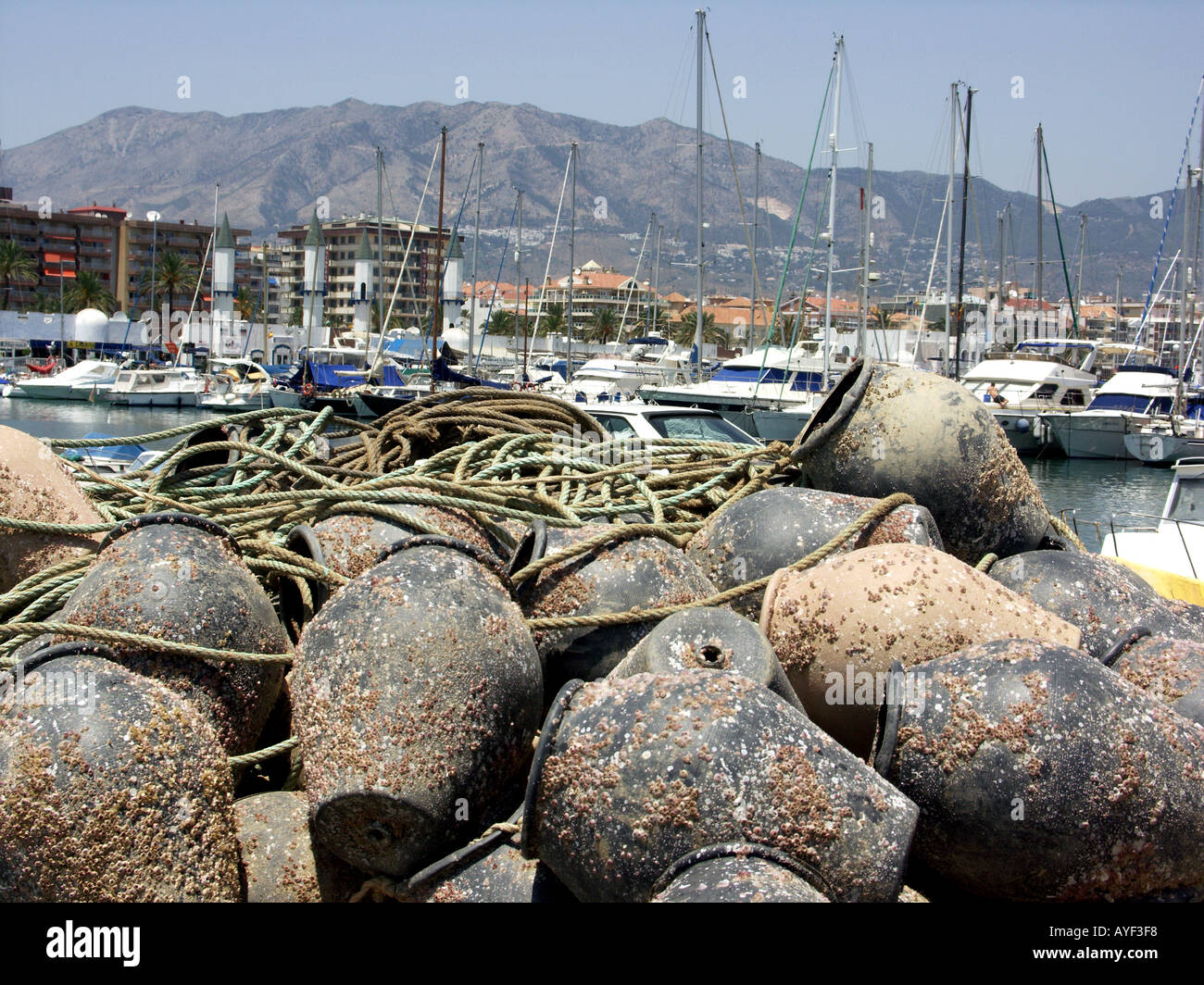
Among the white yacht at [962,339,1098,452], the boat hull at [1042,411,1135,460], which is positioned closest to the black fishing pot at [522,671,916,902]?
the white yacht at [962,339,1098,452]

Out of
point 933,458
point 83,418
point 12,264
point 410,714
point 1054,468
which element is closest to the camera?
point 410,714

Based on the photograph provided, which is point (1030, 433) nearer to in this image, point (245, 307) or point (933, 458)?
point (933, 458)

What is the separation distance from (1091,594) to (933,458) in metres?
A: 0.88

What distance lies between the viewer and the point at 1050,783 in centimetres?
286

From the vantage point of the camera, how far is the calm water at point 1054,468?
24.7 m

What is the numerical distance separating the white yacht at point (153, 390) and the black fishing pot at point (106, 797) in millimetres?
47122

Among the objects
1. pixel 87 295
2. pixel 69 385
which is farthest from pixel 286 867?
pixel 87 295

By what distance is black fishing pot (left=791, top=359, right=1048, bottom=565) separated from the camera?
4.61 metres

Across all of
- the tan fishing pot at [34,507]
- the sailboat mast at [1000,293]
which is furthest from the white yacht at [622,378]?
the tan fishing pot at [34,507]

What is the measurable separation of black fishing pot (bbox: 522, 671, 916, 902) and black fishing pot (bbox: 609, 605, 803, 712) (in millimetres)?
229

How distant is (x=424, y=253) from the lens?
434 ft

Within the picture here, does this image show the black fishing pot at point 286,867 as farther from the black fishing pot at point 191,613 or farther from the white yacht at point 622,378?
the white yacht at point 622,378

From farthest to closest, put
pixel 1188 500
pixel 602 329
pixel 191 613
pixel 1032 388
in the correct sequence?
pixel 602 329 → pixel 1032 388 → pixel 1188 500 → pixel 191 613
